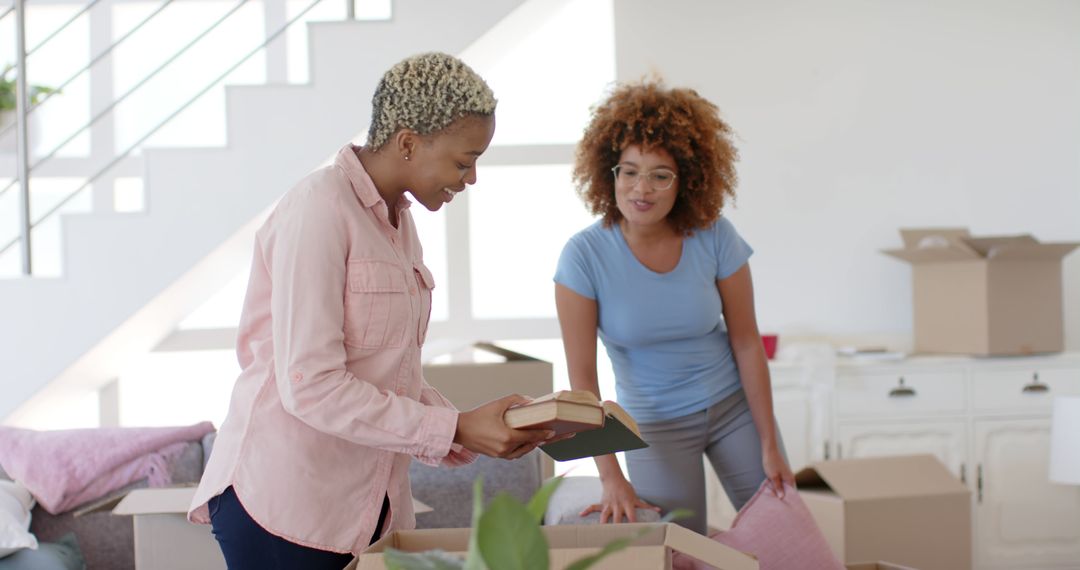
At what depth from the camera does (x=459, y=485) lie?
9.14 ft

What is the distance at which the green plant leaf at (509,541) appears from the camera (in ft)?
2.33

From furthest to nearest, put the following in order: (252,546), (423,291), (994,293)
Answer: (994,293)
(423,291)
(252,546)

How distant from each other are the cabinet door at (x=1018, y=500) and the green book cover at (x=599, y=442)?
2.73 meters

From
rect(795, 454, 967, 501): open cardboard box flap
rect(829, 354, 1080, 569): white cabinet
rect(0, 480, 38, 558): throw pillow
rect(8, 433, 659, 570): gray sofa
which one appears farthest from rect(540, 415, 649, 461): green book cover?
rect(829, 354, 1080, 569): white cabinet

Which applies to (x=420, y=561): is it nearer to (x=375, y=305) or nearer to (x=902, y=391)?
(x=375, y=305)

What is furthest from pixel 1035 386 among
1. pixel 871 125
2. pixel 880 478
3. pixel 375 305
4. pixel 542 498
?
pixel 542 498

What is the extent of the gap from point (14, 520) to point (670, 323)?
1.55 metres

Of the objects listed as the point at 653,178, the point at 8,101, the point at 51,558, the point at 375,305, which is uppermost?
the point at 8,101

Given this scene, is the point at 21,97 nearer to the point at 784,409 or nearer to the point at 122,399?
the point at 122,399

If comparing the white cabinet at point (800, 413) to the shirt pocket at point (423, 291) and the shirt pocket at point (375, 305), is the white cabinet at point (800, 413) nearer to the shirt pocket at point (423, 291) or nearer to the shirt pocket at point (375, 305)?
the shirt pocket at point (423, 291)

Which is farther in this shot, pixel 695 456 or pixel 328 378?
pixel 695 456

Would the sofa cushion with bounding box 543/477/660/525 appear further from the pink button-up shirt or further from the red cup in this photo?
the red cup

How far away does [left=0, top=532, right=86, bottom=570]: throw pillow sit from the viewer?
8.13 feet

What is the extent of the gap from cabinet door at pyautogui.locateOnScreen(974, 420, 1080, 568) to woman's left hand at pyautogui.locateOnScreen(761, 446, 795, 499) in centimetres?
207
